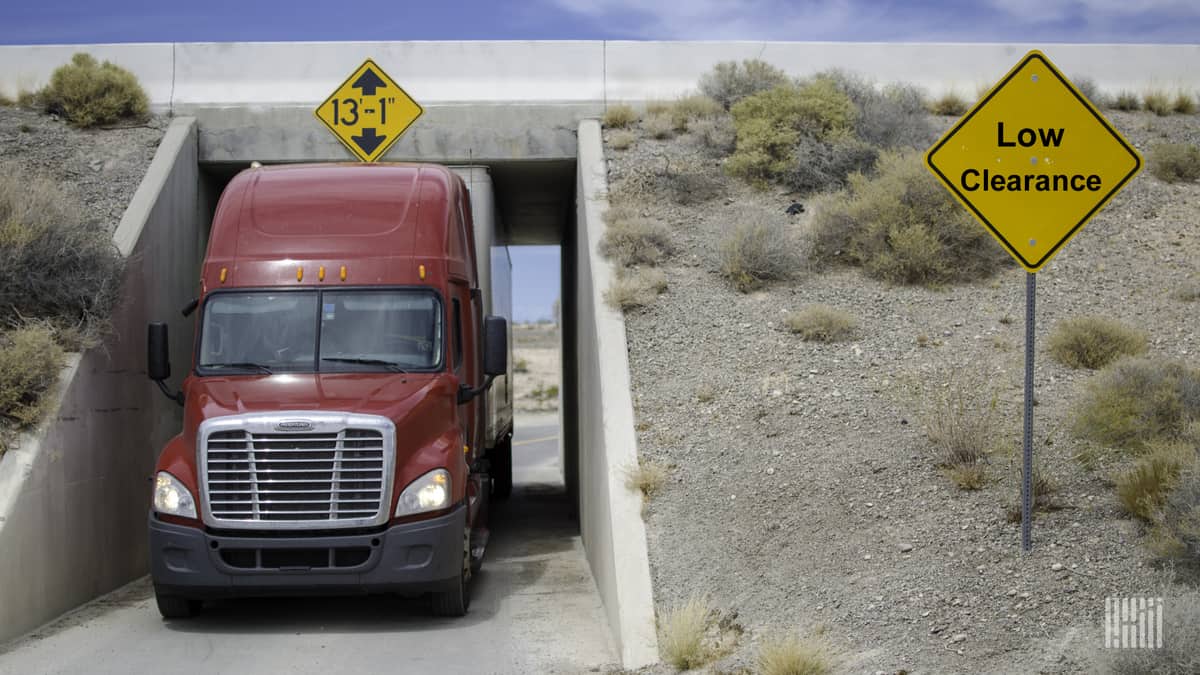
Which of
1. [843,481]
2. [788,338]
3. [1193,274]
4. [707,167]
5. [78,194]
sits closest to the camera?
[843,481]

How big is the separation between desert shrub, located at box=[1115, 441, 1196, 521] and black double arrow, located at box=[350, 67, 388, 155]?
1060cm

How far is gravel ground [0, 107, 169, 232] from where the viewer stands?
17484mm

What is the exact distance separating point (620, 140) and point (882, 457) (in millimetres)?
10357

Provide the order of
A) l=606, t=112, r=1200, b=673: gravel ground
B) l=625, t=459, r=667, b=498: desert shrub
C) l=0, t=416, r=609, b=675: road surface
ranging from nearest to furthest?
l=606, t=112, r=1200, b=673: gravel ground
l=0, t=416, r=609, b=675: road surface
l=625, t=459, r=667, b=498: desert shrub

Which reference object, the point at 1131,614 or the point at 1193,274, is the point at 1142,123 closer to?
the point at 1193,274

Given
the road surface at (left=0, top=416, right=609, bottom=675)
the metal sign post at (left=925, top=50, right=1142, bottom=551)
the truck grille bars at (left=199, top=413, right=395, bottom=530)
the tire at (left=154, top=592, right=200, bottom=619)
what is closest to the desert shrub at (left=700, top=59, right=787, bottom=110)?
the road surface at (left=0, top=416, right=609, bottom=675)

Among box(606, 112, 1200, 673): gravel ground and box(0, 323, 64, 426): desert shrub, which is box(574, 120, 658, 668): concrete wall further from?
box(0, 323, 64, 426): desert shrub

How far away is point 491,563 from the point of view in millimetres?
14844

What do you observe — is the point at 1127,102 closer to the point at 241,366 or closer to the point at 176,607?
the point at 241,366

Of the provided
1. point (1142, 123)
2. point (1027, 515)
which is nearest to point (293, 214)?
point (1027, 515)

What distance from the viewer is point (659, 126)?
20.8m

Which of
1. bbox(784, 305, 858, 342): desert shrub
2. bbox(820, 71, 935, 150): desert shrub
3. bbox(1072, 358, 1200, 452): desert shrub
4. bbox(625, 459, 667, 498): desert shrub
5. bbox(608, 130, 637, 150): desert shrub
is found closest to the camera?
bbox(1072, 358, 1200, 452): desert shrub

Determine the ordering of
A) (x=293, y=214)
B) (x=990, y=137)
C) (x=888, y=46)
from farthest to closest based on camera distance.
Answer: (x=888, y=46), (x=293, y=214), (x=990, y=137)

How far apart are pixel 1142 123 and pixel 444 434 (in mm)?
16225
